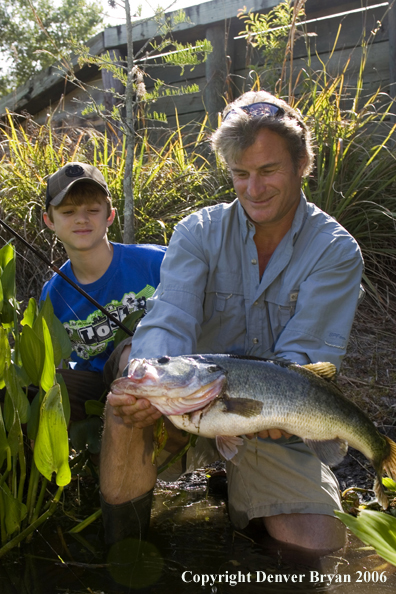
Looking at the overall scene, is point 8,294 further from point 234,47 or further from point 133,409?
point 234,47

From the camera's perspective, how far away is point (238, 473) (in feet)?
9.30

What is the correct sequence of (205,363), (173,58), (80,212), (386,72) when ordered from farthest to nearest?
1. (386,72)
2. (173,58)
3. (80,212)
4. (205,363)

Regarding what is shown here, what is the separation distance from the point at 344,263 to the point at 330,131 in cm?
266

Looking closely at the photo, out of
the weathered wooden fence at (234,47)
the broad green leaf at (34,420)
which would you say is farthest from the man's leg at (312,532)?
the weathered wooden fence at (234,47)

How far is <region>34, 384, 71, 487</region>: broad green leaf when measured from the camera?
2.14 meters

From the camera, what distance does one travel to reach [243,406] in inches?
86.0

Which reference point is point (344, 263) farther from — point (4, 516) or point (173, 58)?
point (173, 58)

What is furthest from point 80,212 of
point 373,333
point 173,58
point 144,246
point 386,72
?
point 386,72

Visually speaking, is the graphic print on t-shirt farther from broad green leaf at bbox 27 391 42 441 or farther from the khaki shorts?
the khaki shorts

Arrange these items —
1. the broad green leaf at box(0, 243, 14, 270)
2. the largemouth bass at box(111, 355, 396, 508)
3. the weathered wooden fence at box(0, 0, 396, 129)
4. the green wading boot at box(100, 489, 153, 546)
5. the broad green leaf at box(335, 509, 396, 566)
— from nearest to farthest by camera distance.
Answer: the broad green leaf at box(335, 509, 396, 566) → the largemouth bass at box(111, 355, 396, 508) → the green wading boot at box(100, 489, 153, 546) → the broad green leaf at box(0, 243, 14, 270) → the weathered wooden fence at box(0, 0, 396, 129)

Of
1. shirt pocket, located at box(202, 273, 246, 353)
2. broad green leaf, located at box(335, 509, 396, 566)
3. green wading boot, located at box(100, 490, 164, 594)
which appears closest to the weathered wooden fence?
shirt pocket, located at box(202, 273, 246, 353)

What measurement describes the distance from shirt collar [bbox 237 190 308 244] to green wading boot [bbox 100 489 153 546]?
4.62ft

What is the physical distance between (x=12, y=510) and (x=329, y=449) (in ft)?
4.43

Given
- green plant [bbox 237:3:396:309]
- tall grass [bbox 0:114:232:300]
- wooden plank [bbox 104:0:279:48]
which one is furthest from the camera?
wooden plank [bbox 104:0:279:48]
